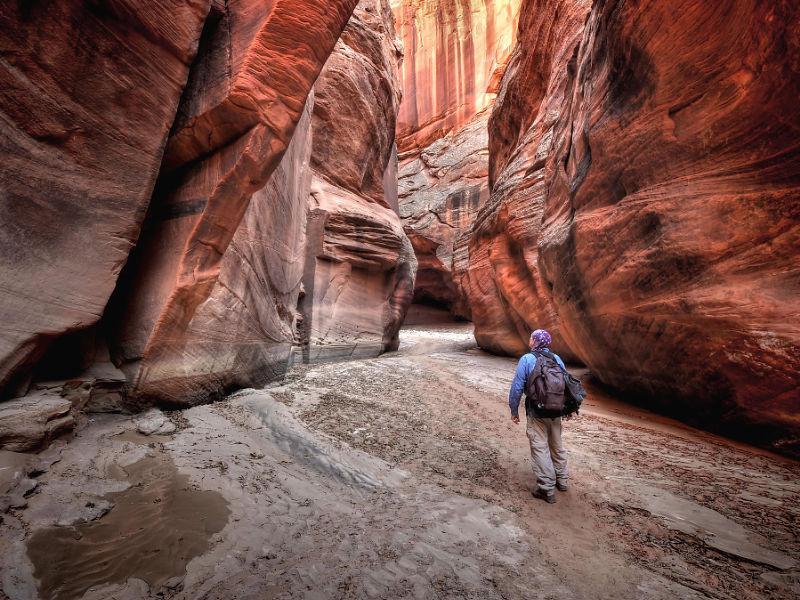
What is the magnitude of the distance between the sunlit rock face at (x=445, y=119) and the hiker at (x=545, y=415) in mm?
21103

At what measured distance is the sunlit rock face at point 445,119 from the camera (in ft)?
83.6

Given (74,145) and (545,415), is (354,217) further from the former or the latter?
(545,415)

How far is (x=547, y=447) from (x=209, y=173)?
4.71m

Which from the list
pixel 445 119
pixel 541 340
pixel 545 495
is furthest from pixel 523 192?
pixel 445 119

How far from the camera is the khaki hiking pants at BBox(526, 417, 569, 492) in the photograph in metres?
3.21

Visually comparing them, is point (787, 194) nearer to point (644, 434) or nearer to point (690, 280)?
point (690, 280)

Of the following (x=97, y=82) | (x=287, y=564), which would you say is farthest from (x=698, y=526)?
(x=97, y=82)

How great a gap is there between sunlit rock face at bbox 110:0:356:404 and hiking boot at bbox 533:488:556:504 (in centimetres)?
408

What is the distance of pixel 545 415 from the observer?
3227 mm

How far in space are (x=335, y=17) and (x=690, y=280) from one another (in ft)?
17.7

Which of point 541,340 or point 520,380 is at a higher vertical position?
point 541,340

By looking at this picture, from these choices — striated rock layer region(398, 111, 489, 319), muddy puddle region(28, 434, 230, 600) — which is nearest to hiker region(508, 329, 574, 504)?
muddy puddle region(28, 434, 230, 600)

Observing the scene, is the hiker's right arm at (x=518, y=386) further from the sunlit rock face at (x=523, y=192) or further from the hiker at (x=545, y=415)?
the sunlit rock face at (x=523, y=192)

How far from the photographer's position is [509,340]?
13547mm
